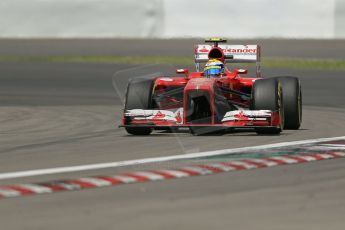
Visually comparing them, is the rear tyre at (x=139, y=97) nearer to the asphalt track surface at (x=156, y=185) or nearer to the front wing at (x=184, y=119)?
the front wing at (x=184, y=119)

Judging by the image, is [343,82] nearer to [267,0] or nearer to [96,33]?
[267,0]

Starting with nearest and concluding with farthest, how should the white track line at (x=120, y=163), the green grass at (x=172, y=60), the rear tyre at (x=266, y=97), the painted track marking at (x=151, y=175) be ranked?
the painted track marking at (x=151, y=175) < the white track line at (x=120, y=163) < the rear tyre at (x=266, y=97) < the green grass at (x=172, y=60)

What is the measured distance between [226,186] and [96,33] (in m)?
28.8

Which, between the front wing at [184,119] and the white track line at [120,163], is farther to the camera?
the front wing at [184,119]

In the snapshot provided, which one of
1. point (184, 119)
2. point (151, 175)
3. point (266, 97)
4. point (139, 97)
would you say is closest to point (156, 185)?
point (151, 175)

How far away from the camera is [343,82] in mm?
29531

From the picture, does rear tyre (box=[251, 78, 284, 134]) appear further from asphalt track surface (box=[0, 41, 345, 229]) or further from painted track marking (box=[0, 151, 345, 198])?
painted track marking (box=[0, 151, 345, 198])

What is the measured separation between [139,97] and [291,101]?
2.63 metres

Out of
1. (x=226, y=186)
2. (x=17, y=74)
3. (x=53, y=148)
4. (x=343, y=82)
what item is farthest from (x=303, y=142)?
(x=17, y=74)

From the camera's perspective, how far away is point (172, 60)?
36938mm

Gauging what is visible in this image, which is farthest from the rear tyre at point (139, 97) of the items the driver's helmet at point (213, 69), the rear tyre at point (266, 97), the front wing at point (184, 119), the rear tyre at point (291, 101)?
the rear tyre at point (291, 101)

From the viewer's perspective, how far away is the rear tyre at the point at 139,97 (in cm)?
1705

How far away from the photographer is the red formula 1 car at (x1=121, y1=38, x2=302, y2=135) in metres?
16.7

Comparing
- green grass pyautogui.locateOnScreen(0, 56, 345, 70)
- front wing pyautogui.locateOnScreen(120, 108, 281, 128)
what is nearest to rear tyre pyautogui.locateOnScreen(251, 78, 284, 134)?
front wing pyautogui.locateOnScreen(120, 108, 281, 128)
